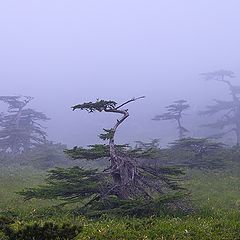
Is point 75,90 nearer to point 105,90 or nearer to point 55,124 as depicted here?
point 105,90

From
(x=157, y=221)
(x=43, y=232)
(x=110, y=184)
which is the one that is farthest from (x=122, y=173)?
(x=43, y=232)

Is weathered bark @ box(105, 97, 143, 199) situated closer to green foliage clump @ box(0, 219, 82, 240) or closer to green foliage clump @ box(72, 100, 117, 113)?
green foliage clump @ box(72, 100, 117, 113)

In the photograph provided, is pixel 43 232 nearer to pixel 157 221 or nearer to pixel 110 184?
pixel 157 221

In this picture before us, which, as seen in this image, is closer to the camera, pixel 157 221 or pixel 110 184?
pixel 157 221

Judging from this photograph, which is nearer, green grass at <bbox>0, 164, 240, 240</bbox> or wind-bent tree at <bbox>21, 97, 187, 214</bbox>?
green grass at <bbox>0, 164, 240, 240</bbox>

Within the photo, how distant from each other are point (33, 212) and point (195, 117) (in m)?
91.3

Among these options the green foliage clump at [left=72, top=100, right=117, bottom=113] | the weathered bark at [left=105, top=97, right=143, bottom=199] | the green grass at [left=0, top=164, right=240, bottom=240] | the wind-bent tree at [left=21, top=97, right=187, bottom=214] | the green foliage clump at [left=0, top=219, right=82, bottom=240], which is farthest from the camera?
the green foliage clump at [left=72, top=100, right=117, bottom=113]

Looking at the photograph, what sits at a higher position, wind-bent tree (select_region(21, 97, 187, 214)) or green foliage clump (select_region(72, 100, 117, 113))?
green foliage clump (select_region(72, 100, 117, 113))

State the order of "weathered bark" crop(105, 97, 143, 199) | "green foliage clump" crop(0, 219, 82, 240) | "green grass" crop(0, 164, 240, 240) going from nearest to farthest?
"green foliage clump" crop(0, 219, 82, 240) → "green grass" crop(0, 164, 240, 240) → "weathered bark" crop(105, 97, 143, 199)

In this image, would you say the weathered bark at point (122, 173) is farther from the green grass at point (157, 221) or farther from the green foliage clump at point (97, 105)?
the green grass at point (157, 221)

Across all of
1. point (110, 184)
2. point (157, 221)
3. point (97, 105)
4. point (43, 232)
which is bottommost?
point (157, 221)

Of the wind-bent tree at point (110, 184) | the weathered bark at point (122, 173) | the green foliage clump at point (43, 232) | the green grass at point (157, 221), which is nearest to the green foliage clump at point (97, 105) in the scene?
the wind-bent tree at point (110, 184)

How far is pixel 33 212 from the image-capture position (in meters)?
14.5

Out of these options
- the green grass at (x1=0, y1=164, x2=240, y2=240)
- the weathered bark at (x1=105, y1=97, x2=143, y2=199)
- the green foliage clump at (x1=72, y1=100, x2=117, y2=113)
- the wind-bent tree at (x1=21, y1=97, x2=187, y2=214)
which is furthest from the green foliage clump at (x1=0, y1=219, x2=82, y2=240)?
the green foliage clump at (x1=72, y1=100, x2=117, y2=113)
